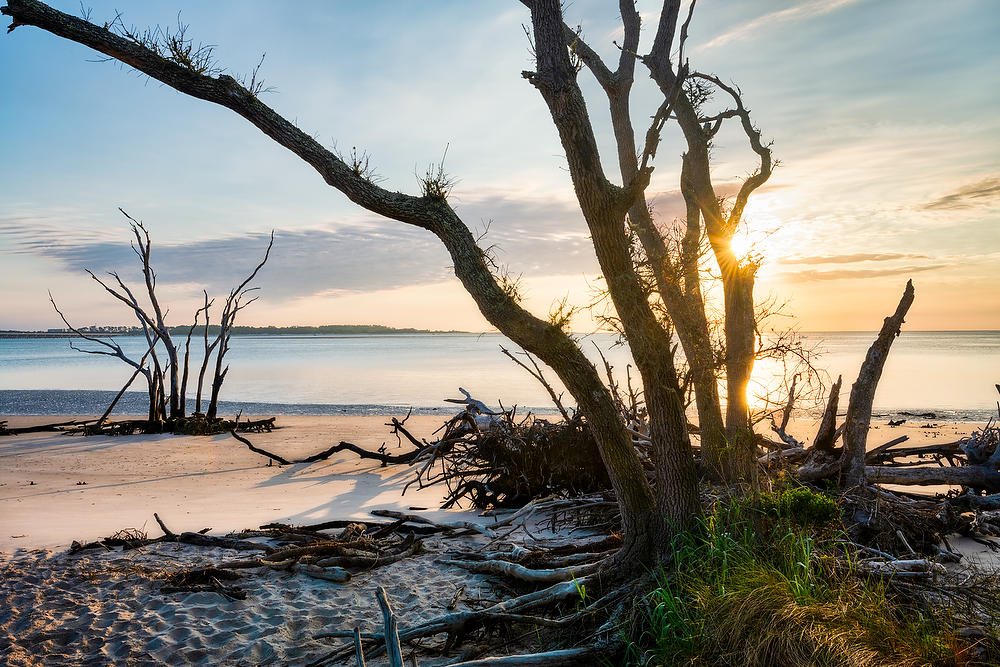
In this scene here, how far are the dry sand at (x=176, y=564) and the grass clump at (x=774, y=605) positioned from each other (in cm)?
178

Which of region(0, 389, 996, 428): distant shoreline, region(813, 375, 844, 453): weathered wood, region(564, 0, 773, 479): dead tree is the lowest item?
region(0, 389, 996, 428): distant shoreline

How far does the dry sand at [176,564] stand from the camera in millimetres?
4605

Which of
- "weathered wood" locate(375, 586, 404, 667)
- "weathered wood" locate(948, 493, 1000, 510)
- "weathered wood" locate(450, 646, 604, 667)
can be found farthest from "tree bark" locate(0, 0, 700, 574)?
"weathered wood" locate(948, 493, 1000, 510)

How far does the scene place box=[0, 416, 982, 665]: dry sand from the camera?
4.61m

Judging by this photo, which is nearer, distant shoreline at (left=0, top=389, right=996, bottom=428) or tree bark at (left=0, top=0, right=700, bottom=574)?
tree bark at (left=0, top=0, right=700, bottom=574)

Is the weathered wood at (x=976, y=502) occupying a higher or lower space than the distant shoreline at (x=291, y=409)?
lower

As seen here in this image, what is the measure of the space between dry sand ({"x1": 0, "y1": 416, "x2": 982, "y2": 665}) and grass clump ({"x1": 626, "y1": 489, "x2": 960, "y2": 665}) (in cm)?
178

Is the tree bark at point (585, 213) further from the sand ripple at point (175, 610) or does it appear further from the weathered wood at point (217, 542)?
the weathered wood at point (217, 542)

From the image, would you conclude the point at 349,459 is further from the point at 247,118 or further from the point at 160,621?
the point at 247,118

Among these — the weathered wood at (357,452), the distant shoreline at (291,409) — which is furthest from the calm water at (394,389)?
the weathered wood at (357,452)

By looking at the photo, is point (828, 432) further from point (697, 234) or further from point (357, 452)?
point (357, 452)

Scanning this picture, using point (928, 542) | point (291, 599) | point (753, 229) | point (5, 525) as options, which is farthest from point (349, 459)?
point (928, 542)

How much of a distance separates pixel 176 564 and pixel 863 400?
23.2 feet

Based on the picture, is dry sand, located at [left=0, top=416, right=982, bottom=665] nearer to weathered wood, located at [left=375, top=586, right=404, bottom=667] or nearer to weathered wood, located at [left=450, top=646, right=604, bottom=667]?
weathered wood, located at [left=450, top=646, right=604, bottom=667]
